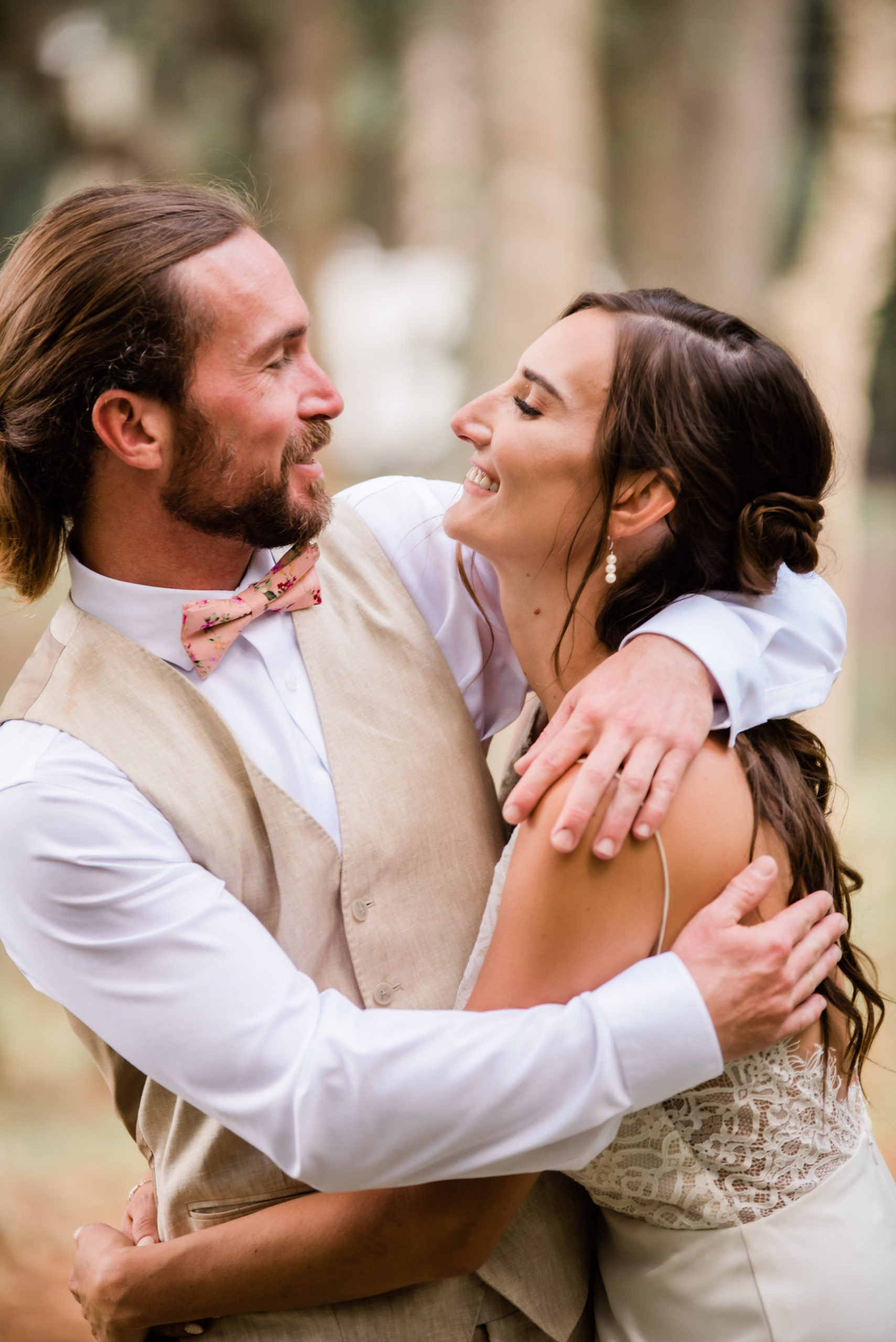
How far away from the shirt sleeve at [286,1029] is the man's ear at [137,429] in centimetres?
45

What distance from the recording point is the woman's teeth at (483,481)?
1858 mm

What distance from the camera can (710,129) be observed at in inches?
245

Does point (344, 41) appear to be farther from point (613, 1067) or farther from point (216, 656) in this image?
point (613, 1067)

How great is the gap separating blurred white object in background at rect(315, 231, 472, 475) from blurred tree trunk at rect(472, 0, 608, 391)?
1.37 meters

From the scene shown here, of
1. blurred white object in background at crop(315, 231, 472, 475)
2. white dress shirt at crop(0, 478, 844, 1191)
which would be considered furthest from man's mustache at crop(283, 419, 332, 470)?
blurred white object in background at crop(315, 231, 472, 475)

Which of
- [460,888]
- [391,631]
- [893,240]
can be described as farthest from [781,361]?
[893,240]

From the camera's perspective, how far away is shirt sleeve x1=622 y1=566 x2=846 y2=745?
1.62 meters

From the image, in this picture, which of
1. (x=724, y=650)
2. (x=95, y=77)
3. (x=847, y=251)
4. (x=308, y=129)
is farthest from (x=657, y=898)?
(x=95, y=77)

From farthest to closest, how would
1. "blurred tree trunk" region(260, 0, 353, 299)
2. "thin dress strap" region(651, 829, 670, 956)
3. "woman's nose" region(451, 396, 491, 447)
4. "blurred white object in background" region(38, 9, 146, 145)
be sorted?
"blurred tree trunk" region(260, 0, 353, 299), "blurred white object in background" region(38, 9, 146, 145), "woman's nose" region(451, 396, 491, 447), "thin dress strap" region(651, 829, 670, 956)

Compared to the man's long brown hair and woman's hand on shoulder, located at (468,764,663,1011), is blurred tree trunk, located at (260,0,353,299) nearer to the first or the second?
the man's long brown hair

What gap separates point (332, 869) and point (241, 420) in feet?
2.12

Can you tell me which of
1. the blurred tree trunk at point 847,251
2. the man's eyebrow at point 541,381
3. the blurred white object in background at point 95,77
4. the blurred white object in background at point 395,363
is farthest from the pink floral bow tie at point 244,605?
the blurred white object in background at point 95,77

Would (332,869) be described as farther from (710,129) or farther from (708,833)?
(710,129)

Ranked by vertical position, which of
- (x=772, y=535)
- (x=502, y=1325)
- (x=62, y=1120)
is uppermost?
(x=772, y=535)
